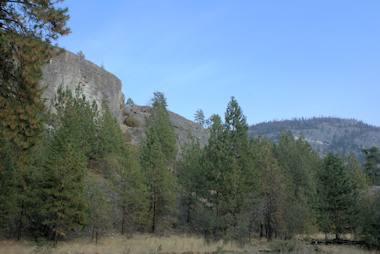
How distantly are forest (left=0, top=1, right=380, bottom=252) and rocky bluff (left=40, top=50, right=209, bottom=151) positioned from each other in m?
9.40

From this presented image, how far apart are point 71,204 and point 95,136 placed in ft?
52.0

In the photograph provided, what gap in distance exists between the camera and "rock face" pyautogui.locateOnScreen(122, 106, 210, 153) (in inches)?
2185

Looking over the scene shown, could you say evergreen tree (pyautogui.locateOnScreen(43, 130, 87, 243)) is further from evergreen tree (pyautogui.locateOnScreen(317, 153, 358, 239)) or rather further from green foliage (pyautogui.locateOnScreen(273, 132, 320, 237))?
evergreen tree (pyautogui.locateOnScreen(317, 153, 358, 239))

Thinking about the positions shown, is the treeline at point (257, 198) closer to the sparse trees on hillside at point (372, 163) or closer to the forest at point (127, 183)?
the forest at point (127, 183)

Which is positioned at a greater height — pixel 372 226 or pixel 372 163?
pixel 372 163

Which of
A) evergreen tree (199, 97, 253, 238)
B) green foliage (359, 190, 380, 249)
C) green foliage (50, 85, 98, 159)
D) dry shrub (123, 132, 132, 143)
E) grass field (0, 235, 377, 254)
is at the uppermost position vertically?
dry shrub (123, 132, 132, 143)

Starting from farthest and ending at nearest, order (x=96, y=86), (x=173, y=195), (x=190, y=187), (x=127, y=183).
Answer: (x=96, y=86) < (x=190, y=187) < (x=173, y=195) < (x=127, y=183)

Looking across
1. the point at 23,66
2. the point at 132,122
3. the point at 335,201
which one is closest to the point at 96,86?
the point at 132,122

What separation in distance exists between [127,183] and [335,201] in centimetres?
1896

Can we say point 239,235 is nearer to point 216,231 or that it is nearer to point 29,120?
point 216,231

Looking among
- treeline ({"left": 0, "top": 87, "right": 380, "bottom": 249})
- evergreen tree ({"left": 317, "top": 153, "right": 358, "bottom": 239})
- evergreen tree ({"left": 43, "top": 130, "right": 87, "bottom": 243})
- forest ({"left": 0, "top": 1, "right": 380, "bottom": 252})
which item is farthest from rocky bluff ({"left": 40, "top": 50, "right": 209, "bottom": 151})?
evergreen tree ({"left": 317, "top": 153, "right": 358, "bottom": 239})

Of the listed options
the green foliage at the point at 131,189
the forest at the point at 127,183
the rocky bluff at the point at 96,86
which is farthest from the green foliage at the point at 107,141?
the green foliage at the point at 131,189

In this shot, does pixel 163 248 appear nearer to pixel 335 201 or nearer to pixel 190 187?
pixel 190 187

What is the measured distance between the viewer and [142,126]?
5741 cm
